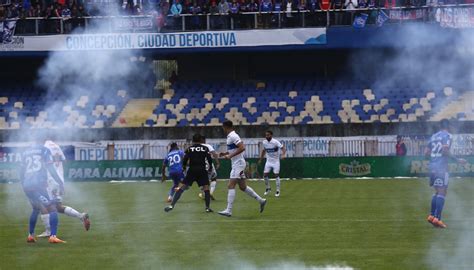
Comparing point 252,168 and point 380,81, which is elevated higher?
point 380,81

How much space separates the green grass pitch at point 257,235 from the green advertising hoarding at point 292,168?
11410 millimetres

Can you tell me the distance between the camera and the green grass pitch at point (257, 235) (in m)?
14.9

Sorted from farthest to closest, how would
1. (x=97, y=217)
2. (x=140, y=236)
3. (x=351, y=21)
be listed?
1. (x=351, y=21)
2. (x=97, y=217)
3. (x=140, y=236)

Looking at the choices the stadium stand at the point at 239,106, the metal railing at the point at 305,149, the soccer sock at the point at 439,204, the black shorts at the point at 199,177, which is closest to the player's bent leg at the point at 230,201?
the black shorts at the point at 199,177

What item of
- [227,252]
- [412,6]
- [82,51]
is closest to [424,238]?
[227,252]

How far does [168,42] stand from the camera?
47.6m

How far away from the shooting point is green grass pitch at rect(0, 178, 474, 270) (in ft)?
48.7

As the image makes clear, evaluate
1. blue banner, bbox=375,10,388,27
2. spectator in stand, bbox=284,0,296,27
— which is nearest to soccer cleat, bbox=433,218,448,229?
blue banner, bbox=375,10,388,27

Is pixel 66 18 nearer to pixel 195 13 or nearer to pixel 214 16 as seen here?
pixel 195 13

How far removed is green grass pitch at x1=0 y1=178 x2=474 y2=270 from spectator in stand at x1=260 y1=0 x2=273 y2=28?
1830 cm

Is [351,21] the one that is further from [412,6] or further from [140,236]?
[140,236]

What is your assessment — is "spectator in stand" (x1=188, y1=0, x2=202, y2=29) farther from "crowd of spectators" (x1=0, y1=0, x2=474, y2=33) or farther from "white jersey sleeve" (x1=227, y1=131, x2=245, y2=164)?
"white jersey sleeve" (x1=227, y1=131, x2=245, y2=164)

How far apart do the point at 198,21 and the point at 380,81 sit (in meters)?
9.36

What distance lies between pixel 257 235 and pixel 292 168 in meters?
24.7
